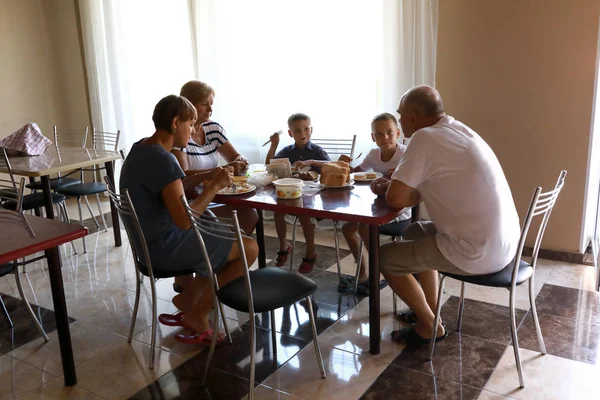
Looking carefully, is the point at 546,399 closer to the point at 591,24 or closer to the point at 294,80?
the point at 591,24

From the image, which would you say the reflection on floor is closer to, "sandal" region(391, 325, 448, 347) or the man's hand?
"sandal" region(391, 325, 448, 347)

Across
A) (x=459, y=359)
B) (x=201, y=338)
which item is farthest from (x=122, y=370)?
(x=459, y=359)

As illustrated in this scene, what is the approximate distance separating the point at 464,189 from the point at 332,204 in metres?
0.55

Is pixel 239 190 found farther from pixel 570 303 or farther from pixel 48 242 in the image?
pixel 570 303

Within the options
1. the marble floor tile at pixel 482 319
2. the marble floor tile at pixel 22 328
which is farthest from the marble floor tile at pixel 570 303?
the marble floor tile at pixel 22 328

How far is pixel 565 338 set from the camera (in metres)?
2.40

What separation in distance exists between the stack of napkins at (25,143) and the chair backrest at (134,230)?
1.64 m

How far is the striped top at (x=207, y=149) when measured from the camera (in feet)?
9.93

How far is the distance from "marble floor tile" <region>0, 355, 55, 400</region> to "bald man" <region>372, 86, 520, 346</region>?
1661 mm

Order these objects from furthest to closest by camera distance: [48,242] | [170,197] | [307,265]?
[307,265] < [170,197] < [48,242]

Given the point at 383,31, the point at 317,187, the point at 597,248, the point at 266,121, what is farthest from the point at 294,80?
the point at 597,248

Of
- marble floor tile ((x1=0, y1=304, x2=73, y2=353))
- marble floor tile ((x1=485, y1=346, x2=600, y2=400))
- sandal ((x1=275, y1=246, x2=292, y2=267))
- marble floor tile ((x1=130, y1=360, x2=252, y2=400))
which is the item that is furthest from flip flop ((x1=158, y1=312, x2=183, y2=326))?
marble floor tile ((x1=485, y1=346, x2=600, y2=400))

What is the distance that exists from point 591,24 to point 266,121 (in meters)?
2.42

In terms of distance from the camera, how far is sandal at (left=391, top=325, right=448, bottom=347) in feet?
7.83
